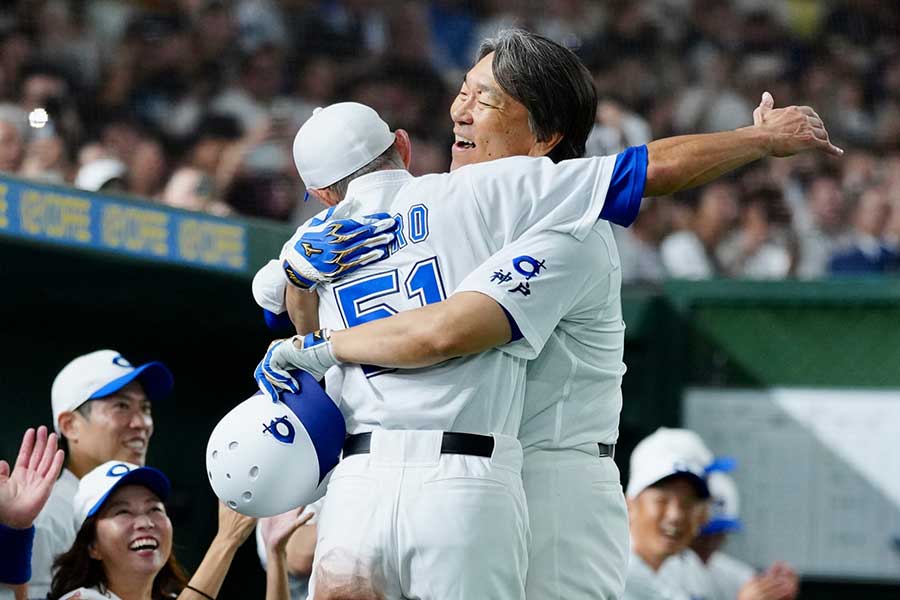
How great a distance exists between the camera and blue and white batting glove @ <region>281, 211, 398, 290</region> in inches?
123

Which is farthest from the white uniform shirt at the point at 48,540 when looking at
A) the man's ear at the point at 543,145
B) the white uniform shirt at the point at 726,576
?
the white uniform shirt at the point at 726,576

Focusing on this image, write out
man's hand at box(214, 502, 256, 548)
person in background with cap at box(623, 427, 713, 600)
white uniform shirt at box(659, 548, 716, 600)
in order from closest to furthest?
man's hand at box(214, 502, 256, 548) < person in background with cap at box(623, 427, 713, 600) < white uniform shirt at box(659, 548, 716, 600)

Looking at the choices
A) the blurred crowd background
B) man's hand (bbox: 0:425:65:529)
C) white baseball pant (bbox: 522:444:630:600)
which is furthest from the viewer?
the blurred crowd background

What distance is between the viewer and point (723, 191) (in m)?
8.77

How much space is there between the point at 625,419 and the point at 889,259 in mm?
1894

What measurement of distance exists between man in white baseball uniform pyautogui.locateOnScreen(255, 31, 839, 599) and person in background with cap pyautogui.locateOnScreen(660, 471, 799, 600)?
247 centimetres

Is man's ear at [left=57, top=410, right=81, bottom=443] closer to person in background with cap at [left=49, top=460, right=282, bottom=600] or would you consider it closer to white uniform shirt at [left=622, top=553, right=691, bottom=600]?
person in background with cap at [left=49, top=460, right=282, bottom=600]

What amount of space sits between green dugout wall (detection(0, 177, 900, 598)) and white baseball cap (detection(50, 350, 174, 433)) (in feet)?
1.68

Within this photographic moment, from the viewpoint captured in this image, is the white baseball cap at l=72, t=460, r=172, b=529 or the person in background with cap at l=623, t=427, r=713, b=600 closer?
the white baseball cap at l=72, t=460, r=172, b=529

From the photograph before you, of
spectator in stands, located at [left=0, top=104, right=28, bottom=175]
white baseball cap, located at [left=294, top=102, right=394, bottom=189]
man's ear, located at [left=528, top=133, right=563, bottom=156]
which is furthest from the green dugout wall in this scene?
man's ear, located at [left=528, top=133, right=563, bottom=156]

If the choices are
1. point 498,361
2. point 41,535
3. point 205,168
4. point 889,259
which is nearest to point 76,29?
point 205,168

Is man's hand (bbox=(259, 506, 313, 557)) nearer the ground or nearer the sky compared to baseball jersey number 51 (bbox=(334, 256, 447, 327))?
nearer the ground

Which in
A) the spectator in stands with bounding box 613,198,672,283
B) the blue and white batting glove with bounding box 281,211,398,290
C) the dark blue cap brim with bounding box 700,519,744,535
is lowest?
the dark blue cap brim with bounding box 700,519,744,535

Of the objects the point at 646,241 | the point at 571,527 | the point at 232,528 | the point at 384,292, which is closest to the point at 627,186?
the point at 384,292
